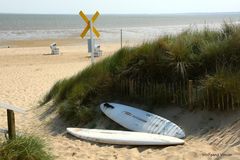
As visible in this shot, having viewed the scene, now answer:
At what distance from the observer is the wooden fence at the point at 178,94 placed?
577cm

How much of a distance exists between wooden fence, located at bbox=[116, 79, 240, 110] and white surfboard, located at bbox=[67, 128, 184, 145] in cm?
98

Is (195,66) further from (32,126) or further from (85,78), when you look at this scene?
(32,126)

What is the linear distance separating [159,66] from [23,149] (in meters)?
3.39

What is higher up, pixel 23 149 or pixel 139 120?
pixel 23 149

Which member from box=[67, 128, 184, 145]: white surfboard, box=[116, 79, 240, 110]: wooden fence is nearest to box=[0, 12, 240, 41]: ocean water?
box=[116, 79, 240, 110]: wooden fence

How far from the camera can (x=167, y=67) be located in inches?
267

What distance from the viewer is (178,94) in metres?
6.44

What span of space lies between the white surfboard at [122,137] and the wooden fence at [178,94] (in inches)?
38.4

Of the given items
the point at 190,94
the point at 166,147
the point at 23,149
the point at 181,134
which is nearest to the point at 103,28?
the point at 190,94

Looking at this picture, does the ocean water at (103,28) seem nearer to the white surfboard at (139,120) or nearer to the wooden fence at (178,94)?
the wooden fence at (178,94)

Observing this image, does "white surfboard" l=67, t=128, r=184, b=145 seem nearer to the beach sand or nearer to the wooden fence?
the beach sand

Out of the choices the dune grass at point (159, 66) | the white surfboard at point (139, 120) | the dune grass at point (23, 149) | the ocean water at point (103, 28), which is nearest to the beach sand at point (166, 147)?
the white surfboard at point (139, 120)

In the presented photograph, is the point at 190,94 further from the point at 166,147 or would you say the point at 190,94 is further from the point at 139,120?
the point at 166,147

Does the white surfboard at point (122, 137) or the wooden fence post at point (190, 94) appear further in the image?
the wooden fence post at point (190, 94)
